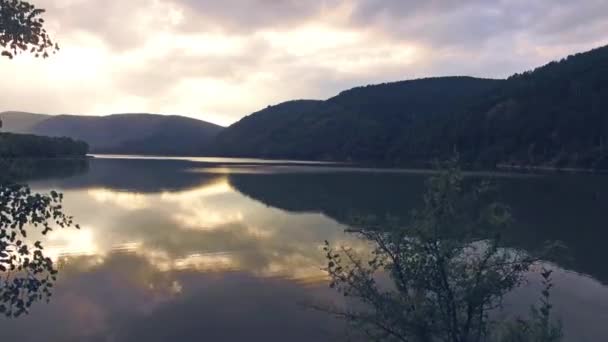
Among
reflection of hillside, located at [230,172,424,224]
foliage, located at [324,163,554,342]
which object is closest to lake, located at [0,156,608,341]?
reflection of hillside, located at [230,172,424,224]

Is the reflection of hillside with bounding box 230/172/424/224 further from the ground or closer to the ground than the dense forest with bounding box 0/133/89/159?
closer to the ground

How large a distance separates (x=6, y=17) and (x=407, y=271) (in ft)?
20.2

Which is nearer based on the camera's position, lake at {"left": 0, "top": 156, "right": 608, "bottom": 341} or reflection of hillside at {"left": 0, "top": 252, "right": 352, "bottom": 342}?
reflection of hillside at {"left": 0, "top": 252, "right": 352, "bottom": 342}

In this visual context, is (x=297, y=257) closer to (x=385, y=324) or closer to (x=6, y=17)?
(x=385, y=324)

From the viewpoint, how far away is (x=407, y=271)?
798 cm

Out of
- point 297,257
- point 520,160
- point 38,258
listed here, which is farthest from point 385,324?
point 520,160

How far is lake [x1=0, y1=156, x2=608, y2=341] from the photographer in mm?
15617

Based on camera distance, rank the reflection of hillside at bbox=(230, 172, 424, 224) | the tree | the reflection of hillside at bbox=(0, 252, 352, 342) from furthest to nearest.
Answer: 1. the reflection of hillside at bbox=(230, 172, 424, 224)
2. the reflection of hillside at bbox=(0, 252, 352, 342)
3. the tree

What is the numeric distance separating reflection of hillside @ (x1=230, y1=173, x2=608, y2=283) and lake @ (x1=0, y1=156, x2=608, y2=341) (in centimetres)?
19

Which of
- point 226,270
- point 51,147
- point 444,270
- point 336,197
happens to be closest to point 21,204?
point 444,270

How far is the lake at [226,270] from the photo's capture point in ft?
51.2

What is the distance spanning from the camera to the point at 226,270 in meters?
22.8

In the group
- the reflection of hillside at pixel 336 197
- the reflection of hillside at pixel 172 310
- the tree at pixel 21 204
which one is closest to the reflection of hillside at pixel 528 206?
the reflection of hillside at pixel 336 197

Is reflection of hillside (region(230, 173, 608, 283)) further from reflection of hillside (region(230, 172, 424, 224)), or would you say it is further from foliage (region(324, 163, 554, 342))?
foliage (region(324, 163, 554, 342))
